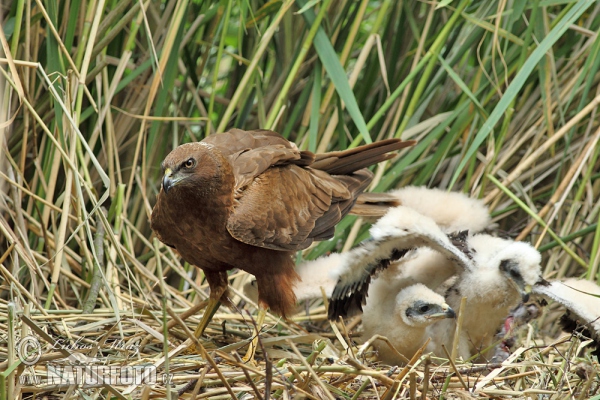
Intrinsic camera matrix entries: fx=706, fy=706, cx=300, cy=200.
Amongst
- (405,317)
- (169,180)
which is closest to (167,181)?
(169,180)

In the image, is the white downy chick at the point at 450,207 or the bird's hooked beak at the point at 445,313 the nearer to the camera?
the bird's hooked beak at the point at 445,313

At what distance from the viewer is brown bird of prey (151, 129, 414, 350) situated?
2.84m

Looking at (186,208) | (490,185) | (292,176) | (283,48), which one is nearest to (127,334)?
(186,208)

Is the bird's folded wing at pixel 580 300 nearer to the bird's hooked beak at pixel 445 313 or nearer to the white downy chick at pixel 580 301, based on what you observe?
the white downy chick at pixel 580 301

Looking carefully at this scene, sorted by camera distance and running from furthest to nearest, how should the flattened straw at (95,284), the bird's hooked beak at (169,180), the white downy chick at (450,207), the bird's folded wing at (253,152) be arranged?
the white downy chick at (450,207)
the flattened straw at (95,284)
the bird's folded wing at (253,152)
the bird's hooked beak at (169,180)

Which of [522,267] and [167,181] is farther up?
[167,181]

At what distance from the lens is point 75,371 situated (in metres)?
2.29

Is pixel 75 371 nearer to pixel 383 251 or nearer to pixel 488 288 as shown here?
pixel 383 251

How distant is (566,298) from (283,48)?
2.00 m

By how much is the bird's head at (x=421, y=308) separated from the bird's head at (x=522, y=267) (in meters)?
0.32

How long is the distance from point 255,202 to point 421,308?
0.89 meters

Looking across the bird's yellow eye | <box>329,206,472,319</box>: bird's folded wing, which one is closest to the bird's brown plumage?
the bird's yellow eye

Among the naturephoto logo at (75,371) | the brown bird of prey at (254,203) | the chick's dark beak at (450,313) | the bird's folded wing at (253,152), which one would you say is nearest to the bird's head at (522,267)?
the chick's dark beak at (450,313)

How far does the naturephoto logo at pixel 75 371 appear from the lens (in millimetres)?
2197
